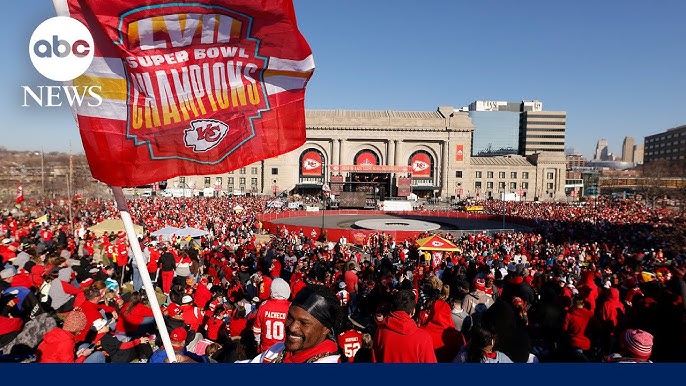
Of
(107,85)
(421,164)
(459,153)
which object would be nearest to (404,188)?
(421,164)

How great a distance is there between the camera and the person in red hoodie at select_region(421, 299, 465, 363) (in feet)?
15.6

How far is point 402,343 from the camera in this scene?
3525mm

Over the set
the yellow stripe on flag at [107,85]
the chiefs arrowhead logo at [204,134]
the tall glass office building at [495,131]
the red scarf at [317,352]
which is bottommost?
the red scarf at [317,352]

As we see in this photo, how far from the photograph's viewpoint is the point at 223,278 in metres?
10.7

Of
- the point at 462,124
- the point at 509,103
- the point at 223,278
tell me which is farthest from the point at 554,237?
the point at 509,103

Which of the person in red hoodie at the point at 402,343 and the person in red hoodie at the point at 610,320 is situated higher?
the person in red hoodie at the point at 402,343

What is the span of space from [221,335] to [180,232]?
12.1 metres

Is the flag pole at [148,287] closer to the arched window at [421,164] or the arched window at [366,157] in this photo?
the arched window at [366,157]

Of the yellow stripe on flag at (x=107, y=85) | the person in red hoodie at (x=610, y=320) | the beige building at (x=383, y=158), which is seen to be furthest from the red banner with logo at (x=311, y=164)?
the yellow stripe on flag at (x=107, y=85)

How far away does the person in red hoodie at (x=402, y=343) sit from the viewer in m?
3.49

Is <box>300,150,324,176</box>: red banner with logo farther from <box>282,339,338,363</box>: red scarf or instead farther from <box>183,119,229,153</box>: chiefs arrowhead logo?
<box>282,339,338,363</box>: red scarf

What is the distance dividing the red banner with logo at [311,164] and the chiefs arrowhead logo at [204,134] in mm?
72044

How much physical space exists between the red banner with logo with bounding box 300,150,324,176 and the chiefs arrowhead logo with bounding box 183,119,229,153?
72.0 meters

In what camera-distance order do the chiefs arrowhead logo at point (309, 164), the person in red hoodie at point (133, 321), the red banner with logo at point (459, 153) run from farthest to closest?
the red banner with logo at point (459, 153)
the chiefs arrowhead logo at point (309, 164)
the person in red hoodie at point (133, 321)
